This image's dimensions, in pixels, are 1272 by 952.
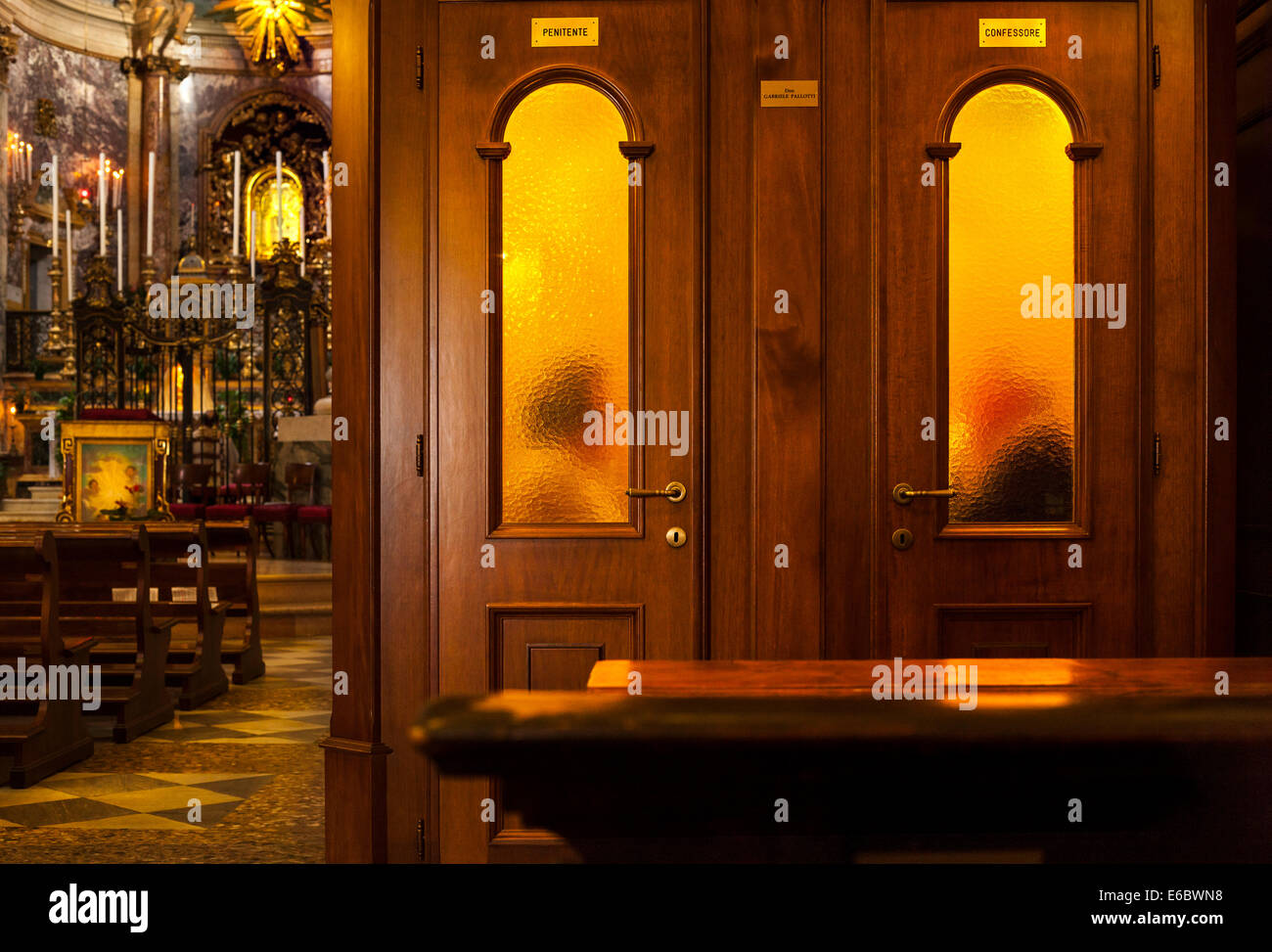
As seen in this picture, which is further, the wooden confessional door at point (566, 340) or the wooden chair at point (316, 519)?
the wooden chair at point (316, 519)

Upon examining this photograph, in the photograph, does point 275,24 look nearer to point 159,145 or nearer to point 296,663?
point 159,145

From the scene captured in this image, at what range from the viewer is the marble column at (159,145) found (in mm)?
15867

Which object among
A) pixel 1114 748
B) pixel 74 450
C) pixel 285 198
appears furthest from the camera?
pixel 285 198

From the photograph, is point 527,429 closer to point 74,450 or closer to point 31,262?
point 74,450

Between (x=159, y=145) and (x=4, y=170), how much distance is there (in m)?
2.55

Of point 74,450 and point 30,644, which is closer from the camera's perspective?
point 30,644

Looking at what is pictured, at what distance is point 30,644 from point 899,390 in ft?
11.9

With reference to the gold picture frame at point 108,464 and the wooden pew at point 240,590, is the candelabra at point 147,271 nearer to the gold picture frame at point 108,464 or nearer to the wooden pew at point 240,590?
the gold picture frame at point 108,464

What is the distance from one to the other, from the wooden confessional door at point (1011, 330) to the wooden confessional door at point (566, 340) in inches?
23.3

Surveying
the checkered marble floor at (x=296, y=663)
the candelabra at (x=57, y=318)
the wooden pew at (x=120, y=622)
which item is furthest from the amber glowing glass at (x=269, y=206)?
the wooden pew at (x=120, y=622)

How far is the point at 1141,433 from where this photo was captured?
3.03m
